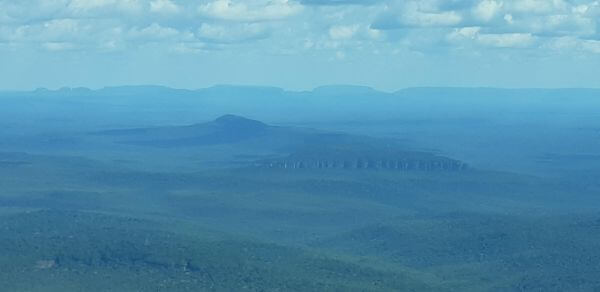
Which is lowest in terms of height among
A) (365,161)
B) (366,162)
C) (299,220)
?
(299,220)

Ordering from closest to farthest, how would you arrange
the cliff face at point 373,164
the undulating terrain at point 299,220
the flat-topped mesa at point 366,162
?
the undulating terrain at point 299,220 < the cliff face at point 373,164 < the flat-topped mesa at point 366,162

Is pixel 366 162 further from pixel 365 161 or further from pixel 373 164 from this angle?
pixel 373 164

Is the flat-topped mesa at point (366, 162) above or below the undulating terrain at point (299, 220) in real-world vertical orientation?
above

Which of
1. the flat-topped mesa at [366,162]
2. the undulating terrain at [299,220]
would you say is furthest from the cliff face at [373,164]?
the undulating terrain at [299,220]

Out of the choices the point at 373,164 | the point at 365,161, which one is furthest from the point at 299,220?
the point at 365,161

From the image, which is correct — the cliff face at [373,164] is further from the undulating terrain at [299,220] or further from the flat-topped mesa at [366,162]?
the undulating terrain at [299,220]

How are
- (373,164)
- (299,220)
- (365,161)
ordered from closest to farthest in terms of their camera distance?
(299,220), (373,164), (365,161)

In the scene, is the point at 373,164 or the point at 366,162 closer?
the point at 373,164

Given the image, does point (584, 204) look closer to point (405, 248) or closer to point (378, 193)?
point (378, 193)
